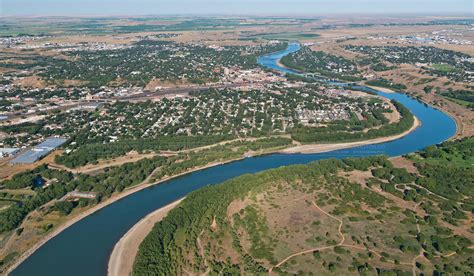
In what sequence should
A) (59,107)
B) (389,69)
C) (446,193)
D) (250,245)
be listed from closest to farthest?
1. (250,245)
2. (446,193)
3. (59,107)
4. (389,69)

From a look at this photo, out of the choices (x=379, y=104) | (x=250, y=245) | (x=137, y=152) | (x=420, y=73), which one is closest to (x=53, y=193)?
(x=137, y=152)

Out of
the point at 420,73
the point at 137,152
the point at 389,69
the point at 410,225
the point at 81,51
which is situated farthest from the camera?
the point at 81,51

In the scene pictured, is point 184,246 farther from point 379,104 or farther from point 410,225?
point 379,104

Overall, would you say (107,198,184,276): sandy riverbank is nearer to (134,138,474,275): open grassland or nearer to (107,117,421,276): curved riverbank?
(107,117,421,276): curved riverbank

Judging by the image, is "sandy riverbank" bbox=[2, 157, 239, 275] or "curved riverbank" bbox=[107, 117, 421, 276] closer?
"curved riverbank" bbox=[107, 117, 421, 276]

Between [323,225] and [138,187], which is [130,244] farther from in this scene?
[323,225]

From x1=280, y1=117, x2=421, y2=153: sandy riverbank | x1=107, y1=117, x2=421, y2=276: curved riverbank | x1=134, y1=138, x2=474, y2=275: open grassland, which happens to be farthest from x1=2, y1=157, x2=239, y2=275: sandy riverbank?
x1=280, y1=117, x2=421, y2=153: sandy riverbank

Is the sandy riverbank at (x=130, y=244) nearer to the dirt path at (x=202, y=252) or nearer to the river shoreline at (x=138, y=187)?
the dirt path at (x=202, y=252)
